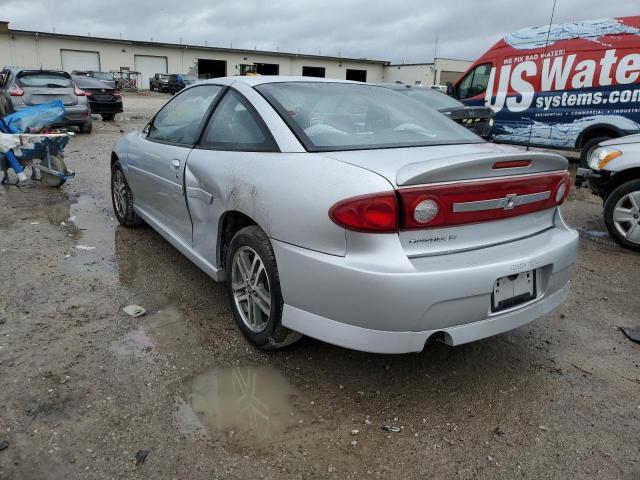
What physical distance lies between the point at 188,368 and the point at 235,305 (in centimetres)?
49

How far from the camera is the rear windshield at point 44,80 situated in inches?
478

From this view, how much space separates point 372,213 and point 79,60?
47.3 metres

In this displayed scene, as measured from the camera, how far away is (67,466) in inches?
81.7

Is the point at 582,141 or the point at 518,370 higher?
the point at 582,141

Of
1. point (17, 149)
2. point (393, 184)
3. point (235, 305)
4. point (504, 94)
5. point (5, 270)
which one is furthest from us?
point (504, 94)

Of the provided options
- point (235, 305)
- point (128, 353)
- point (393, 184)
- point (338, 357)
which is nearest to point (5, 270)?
point (128, 353)

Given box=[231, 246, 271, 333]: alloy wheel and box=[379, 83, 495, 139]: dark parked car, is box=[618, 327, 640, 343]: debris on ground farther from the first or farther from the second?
box=[379, 83, 495, 139]: dark parked car

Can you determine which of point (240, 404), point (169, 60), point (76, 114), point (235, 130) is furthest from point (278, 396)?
point (169, 60)

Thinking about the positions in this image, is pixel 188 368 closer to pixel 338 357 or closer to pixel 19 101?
pixel 338 357

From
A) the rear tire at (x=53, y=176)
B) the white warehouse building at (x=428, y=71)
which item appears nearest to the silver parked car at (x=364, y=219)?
the rear tire at (x=53, y=176)

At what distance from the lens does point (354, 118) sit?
309cm

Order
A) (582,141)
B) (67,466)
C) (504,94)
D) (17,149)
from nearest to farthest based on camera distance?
(67,466), (17,149), (582,141), (504,94)

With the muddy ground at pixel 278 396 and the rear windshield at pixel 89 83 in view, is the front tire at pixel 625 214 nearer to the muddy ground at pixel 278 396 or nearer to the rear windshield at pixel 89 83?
the muddy ground at pixel 278 396

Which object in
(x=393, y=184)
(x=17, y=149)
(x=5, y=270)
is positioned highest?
(x=393, y=184)
